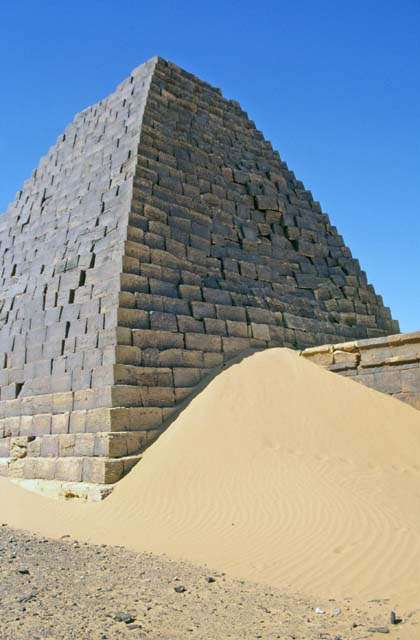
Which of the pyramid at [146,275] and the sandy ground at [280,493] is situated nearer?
the sandy ground at [280,493]

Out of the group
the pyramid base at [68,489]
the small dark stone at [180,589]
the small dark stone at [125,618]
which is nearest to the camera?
the small dark stone at [125,618]

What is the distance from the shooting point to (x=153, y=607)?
4.18 m

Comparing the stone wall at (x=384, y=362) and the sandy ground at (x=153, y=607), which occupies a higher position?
the stone wall at (x=384, y=362)

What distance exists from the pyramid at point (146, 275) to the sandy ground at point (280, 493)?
63 cm

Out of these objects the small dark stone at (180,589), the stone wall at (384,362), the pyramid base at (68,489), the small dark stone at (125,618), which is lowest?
the small dark stone at (125,618)

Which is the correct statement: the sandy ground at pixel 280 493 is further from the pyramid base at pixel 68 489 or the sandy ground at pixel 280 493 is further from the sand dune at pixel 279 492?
the pyramid base at pixel 68 489

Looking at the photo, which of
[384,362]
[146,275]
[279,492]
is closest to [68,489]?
[279,492]

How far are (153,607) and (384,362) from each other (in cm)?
648

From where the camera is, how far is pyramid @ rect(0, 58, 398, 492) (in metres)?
8.98

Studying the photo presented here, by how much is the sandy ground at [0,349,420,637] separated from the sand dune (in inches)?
0.7

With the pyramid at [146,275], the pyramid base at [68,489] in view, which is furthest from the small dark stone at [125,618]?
the pyramid at [146,275]

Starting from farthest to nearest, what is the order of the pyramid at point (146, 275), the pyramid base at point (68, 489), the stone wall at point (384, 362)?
the stone wall at point (384, 362) → the pyramid at point (146, 275) → the pyramid base at point (68, 489)

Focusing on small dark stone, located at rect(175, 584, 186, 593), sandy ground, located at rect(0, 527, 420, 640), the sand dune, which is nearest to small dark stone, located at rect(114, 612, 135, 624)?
sandy ground, located at rect(0, 527, 420, 640)

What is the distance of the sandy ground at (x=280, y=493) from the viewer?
203 inches
